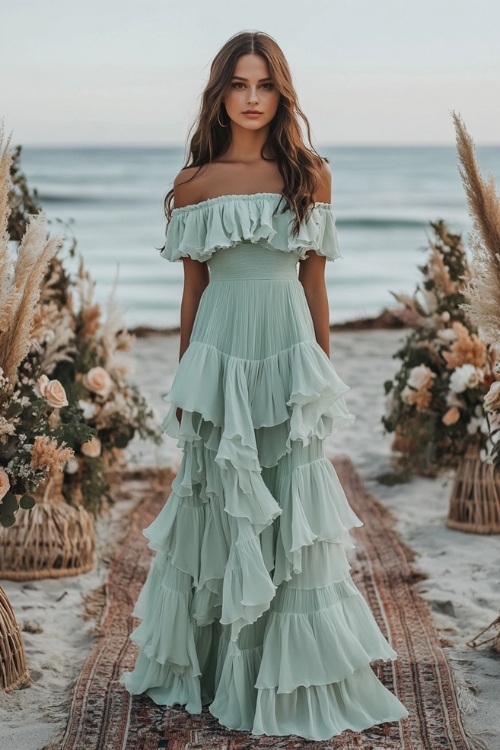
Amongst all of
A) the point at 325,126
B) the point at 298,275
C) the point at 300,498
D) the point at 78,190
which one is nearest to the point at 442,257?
the point at 298,275

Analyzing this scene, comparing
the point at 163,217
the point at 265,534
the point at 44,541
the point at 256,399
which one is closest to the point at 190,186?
the point at 256,399

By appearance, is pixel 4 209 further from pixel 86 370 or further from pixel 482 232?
pixel 86 370

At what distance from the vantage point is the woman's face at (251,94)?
286 centimetres

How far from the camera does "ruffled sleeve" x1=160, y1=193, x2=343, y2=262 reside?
285 cm

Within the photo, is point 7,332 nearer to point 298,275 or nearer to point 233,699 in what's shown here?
point 298,275

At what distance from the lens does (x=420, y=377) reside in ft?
16.6

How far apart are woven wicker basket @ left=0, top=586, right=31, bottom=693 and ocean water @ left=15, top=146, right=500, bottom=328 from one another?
7.41 feet

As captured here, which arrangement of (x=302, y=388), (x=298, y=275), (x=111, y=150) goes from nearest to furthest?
(x=302, y=388) < (x=298, y=275) < (x=111, y=150)

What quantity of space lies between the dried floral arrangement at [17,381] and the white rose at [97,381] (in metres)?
1.08

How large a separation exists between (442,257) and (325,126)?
2792 cm

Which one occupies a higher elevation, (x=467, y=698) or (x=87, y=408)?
(x=87, y=408)

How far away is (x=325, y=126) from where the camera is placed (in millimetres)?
32156

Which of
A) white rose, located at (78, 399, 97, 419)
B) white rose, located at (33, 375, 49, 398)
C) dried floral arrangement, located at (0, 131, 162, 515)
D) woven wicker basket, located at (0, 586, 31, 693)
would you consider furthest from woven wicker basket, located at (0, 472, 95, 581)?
woven wicker basket, located at (0, 586, 31, 693)

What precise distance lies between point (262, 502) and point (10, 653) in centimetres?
111
